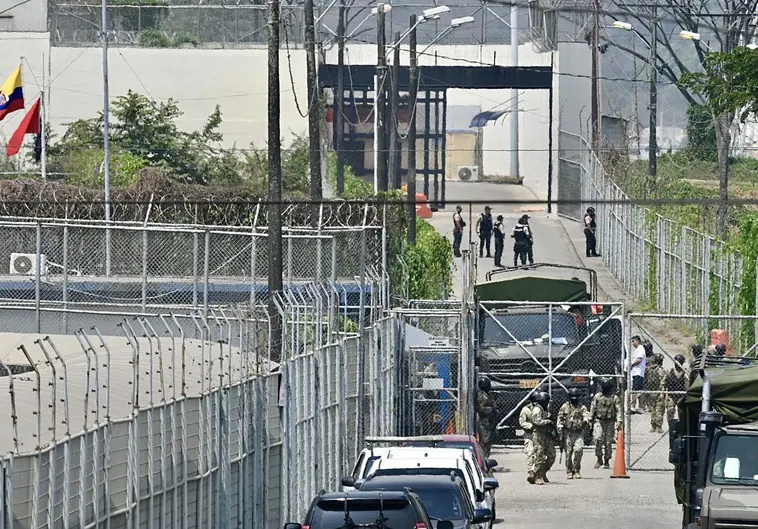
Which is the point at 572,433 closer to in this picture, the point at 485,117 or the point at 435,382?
the point at 435,382

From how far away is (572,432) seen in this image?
2319cm

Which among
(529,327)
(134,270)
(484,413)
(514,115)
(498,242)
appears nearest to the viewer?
(484,413)

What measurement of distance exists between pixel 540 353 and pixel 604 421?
2816 mm

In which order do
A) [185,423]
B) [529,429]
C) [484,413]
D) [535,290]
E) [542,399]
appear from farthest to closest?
[535,290] < [484,413] < [542,399] < [529,429] < [185,423]

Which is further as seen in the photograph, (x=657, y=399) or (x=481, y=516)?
(x=657, y=399)

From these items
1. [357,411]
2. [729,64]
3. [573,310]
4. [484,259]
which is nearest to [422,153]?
[484,259]

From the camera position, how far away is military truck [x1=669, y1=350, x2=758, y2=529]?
14805 millimetres

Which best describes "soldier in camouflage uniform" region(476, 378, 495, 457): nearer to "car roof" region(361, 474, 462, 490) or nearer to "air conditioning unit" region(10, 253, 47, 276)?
"air conditioning unit" region(10, 253, 47, 276)

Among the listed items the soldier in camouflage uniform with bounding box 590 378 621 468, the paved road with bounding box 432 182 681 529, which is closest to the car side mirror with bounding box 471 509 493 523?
the paved road with bounding box 432 182 681 529

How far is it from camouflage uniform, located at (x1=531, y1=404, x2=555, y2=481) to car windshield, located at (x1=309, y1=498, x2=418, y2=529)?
32.3ft

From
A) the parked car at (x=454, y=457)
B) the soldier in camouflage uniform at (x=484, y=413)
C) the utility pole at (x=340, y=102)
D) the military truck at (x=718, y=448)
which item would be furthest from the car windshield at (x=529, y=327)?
the utility pole at (x=340, y=102)

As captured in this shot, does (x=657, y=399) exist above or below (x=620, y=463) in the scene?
above

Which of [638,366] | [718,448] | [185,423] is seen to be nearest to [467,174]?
[638,366]

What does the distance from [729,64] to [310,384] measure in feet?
63.8
